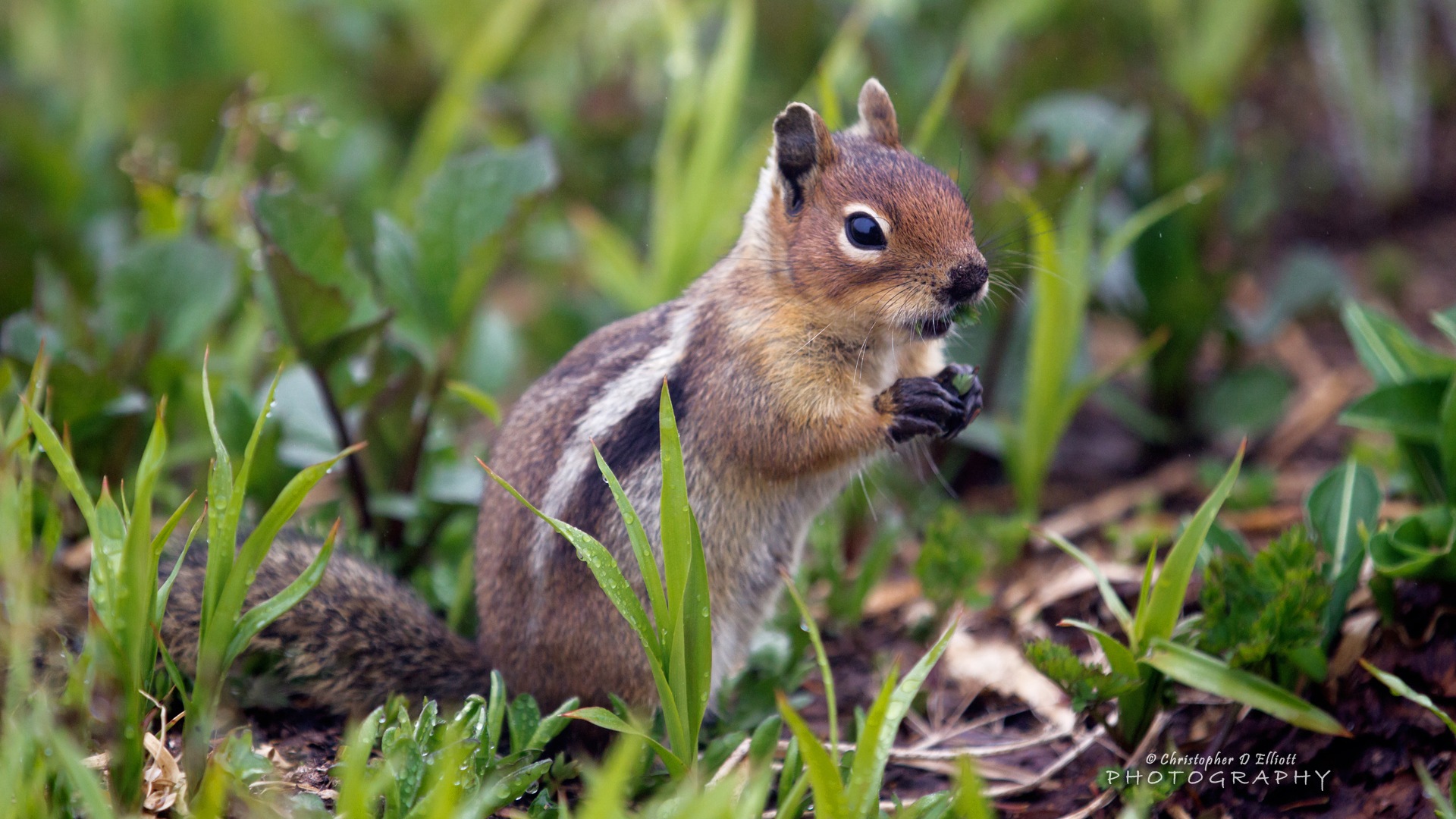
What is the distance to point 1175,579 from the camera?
2.54m

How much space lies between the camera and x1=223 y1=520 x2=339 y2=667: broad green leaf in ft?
7.79

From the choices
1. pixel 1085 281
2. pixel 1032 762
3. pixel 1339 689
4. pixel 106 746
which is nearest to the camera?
pixel 106 746

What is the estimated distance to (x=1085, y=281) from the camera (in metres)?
3.89

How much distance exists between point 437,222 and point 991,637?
2130 mm

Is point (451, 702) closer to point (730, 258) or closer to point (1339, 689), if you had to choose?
point (730, 258)

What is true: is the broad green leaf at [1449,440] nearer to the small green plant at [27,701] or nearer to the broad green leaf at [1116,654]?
the broad green leaf at [1116,654]

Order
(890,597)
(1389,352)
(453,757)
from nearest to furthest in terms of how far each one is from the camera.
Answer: (453,757), (1389,352), (890,597)

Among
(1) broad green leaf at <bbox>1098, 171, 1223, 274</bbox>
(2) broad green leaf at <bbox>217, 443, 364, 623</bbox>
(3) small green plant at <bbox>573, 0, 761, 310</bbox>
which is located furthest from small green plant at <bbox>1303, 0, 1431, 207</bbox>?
(2) broad green leaf at <bbox>217, 443, 364, 623</bbox>

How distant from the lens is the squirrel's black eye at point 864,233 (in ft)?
9.39

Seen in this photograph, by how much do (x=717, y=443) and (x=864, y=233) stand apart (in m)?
0.63

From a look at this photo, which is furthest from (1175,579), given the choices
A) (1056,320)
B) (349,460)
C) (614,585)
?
(349,460)

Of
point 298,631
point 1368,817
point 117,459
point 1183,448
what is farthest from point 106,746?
point 1183,448

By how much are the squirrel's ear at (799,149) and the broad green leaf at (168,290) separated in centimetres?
185

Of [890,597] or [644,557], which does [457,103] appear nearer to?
[890,597]
